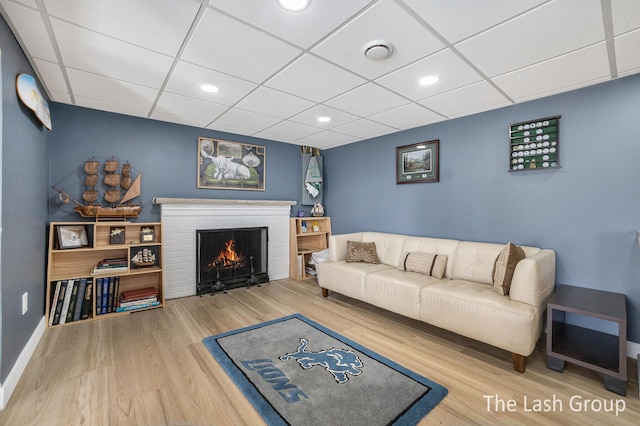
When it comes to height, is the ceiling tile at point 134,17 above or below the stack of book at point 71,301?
above

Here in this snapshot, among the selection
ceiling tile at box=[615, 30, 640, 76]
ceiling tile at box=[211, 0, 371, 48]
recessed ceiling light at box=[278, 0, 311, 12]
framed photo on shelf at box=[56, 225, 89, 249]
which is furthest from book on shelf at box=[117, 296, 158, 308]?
ceiling tile at box=[615, 30, 640, 76]

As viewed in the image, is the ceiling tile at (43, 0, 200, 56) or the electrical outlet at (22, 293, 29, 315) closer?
the ceiling tile at (43, 0, 200, 56)

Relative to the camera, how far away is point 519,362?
2123 mm

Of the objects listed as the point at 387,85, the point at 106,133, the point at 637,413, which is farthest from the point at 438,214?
the point at 106,133

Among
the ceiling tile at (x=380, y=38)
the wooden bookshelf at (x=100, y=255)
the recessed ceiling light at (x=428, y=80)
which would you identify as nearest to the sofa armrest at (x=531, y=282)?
the recessed ceiling light at (x=428, y=80)

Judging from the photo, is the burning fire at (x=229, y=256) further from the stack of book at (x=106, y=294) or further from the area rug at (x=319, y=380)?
the area rug at (x=319, y=380)

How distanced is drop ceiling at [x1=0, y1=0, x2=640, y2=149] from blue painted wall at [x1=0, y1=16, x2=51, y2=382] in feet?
1.19

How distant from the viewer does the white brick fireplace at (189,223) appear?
12.3 ft

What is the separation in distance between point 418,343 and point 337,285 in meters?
1.29

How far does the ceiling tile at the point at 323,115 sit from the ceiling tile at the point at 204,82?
816 millimetres

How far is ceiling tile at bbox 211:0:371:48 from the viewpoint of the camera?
4.95 ft

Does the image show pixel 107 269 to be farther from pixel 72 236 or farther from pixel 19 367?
pixel 19 367

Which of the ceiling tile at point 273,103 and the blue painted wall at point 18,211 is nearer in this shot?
the blue painted wall at point 18,211

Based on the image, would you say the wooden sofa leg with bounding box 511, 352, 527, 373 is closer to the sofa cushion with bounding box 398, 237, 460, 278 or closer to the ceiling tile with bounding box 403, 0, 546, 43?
→ the sofa cushion with bounding box 398, 237, 460, 278
